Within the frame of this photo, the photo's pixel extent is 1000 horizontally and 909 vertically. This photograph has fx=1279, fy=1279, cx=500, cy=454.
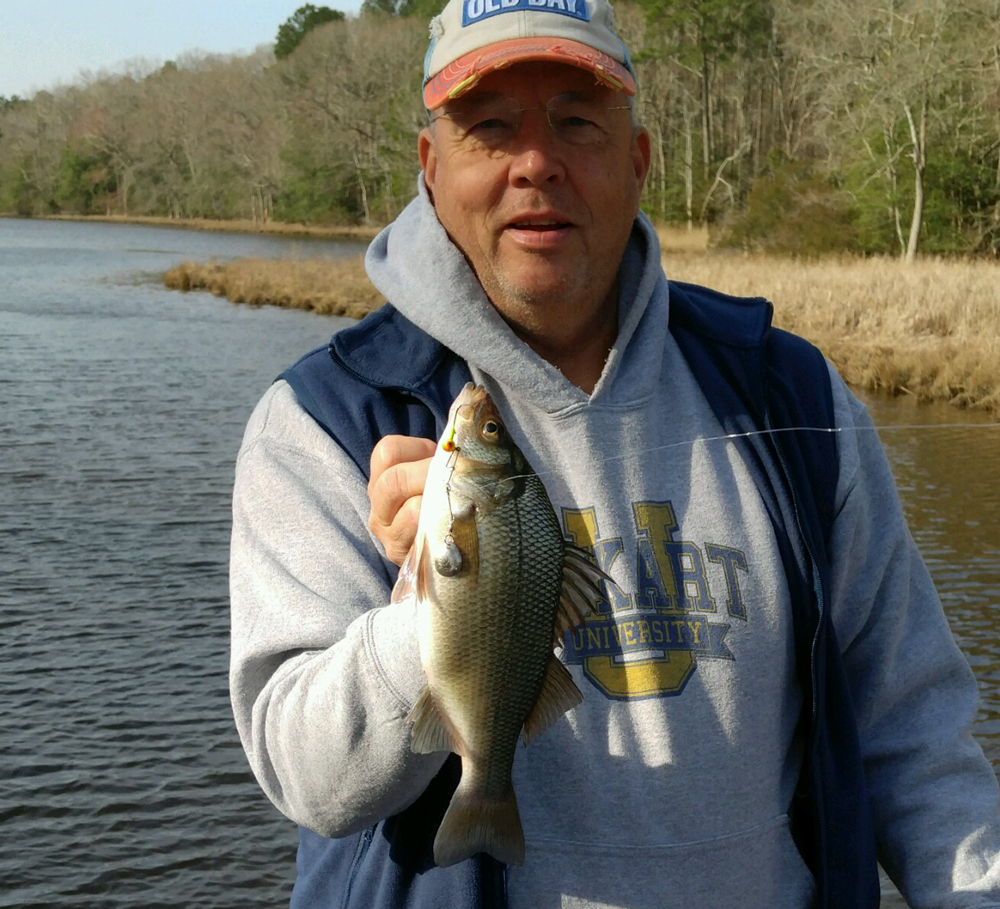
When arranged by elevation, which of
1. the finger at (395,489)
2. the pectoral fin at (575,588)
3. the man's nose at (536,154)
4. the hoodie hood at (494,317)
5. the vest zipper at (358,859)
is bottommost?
the vest zipper at (358,859)

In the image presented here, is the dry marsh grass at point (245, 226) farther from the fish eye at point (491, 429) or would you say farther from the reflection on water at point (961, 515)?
the fish eye at point (491, 429)

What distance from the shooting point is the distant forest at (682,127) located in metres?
32.5

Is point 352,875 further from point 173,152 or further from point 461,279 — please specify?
point 173,152

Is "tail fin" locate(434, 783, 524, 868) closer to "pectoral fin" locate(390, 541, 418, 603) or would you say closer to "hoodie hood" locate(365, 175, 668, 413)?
"pectoral fin" locate(390, 541, 418, 603)

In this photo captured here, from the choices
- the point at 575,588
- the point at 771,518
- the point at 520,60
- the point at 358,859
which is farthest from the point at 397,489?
the point at 520,60

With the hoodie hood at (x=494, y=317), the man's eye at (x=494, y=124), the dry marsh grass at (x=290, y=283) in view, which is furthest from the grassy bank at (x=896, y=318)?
the man's eye at (x=494, y=124)

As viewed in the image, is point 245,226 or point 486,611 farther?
point 245,226

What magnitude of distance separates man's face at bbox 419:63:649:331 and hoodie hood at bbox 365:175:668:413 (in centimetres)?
6

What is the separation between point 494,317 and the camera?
2.35m

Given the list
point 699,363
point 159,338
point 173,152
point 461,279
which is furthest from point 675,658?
point 173,152

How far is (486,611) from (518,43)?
1.13 m

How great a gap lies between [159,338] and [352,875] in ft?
84.6

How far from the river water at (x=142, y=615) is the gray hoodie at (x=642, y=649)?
14.3 feet

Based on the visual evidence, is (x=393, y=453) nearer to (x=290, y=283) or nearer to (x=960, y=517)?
(x=960, y=517)
